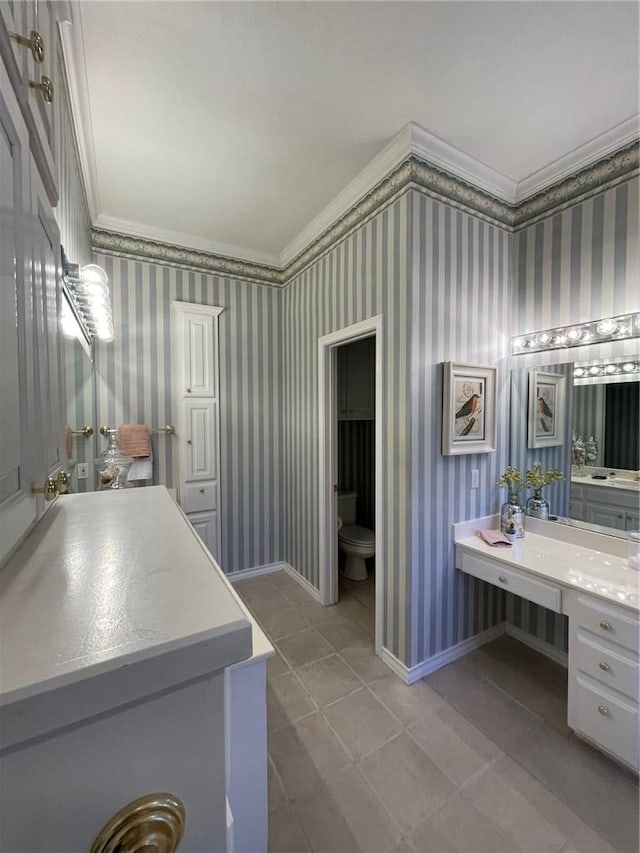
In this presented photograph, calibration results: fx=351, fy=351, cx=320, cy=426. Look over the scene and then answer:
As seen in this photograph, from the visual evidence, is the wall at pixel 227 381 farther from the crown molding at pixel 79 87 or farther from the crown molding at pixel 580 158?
the crown molding at pixel 580 158

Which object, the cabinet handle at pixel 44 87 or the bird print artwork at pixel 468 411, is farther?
the bird print artwork at pixel 468 411

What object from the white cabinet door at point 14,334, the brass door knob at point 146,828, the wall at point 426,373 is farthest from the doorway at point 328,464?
the brass door knob at point 146,828

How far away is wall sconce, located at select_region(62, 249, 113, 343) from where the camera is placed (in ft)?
4.41

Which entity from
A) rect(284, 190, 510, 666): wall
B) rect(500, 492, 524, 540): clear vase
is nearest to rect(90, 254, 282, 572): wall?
rect(284, 190, 510, 666): wall

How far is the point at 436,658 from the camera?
81.0 inches

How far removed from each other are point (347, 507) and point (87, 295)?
2.83 meters

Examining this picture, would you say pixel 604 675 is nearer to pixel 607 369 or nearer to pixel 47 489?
pixel 607 369

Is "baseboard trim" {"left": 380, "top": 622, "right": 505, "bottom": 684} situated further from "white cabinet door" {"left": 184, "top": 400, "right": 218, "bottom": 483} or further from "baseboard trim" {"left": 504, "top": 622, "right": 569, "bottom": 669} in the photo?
"white cabinet door" {"left": 184, "top": 400, "right": 218, "bottom": 483}

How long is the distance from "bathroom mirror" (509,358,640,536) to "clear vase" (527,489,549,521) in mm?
32

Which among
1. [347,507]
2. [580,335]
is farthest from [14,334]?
[347,507]

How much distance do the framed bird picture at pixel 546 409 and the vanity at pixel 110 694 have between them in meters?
2.33

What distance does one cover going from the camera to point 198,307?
2.89 m

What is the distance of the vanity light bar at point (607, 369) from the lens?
1.84 m

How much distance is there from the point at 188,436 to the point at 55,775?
268 centimetres
